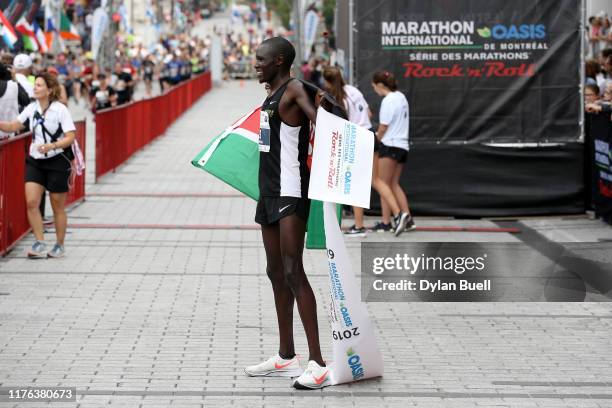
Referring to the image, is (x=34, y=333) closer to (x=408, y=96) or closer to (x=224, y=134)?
(x=224, y=134)

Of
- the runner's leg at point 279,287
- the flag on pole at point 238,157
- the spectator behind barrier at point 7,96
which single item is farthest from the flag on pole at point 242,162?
the spectator behind barrier at point 7,96

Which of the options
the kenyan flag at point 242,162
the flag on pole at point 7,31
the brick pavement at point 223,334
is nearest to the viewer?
the brick pavement at point 223,334

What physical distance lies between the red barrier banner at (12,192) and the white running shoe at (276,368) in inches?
203

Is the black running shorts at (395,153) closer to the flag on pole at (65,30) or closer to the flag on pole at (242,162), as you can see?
the flag on pole at (242,162)

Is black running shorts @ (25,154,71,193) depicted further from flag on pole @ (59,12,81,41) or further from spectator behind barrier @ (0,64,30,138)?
flag on pole @ (59,12,81,41)

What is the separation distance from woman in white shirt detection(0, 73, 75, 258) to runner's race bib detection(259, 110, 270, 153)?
479 centimetres

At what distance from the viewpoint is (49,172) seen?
1157 cm

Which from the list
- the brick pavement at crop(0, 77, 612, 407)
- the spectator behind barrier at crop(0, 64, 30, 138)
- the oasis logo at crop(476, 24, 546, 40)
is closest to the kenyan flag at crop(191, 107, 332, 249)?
the brick pavement at crop(0, 77, 612, 407)

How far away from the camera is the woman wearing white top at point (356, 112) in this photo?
12.9m

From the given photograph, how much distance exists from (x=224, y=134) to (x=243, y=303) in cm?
250

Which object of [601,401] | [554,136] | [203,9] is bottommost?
[601,401]

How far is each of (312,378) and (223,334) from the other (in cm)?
169

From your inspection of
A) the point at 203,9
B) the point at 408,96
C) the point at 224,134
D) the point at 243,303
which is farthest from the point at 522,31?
the point at 203,9

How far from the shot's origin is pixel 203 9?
563ft
